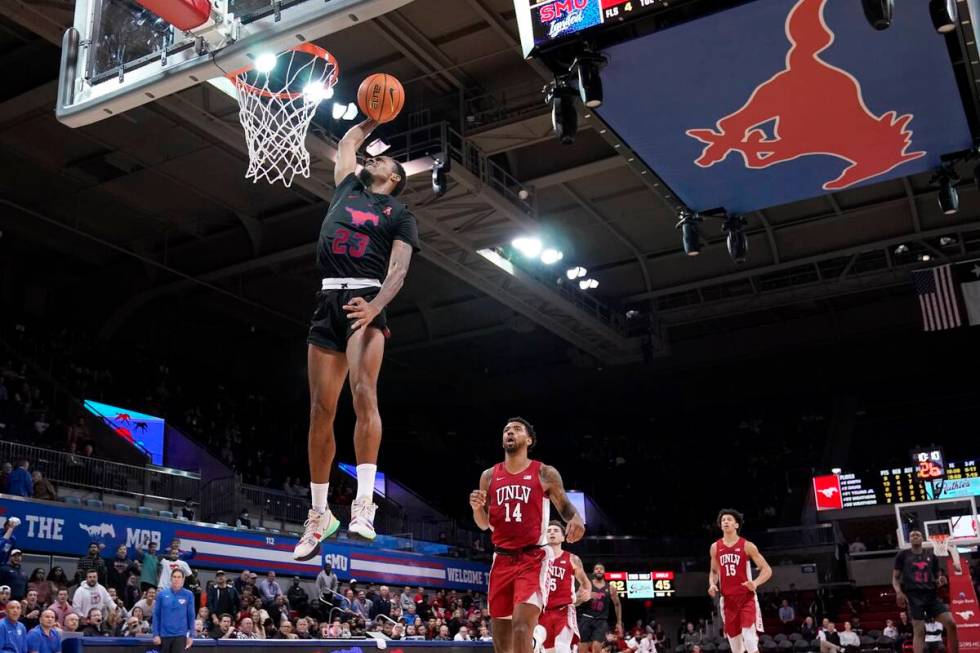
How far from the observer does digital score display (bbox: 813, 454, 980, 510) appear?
2814cm

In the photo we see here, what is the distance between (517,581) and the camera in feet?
23.7

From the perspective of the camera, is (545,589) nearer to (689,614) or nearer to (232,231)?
(232,231)

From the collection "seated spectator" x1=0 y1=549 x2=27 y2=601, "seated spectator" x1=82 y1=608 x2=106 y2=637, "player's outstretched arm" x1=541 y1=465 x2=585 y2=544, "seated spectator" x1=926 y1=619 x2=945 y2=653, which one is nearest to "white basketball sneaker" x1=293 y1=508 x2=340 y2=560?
"player's outstretched arm" x1=541 y1=465 x2=585 y2=544

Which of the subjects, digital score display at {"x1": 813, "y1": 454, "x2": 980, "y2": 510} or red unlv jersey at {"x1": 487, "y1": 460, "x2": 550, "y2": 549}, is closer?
red unlv jersey at {"x1": 487, "y1": 460, "x2": 550, "y2": 549}

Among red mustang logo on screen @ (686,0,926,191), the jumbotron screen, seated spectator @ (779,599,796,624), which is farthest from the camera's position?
seated spectator @ (779,599,796,624)

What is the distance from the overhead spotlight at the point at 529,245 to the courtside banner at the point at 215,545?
822 cm

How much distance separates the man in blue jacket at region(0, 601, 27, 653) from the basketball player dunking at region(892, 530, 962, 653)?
34.1 ft

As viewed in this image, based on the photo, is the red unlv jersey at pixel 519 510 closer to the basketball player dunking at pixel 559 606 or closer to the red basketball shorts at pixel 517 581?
the red basketball shorts at pixel 517 581

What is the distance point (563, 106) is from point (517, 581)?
205 inches

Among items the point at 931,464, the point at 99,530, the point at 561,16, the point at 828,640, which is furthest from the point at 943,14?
the point at 931,464

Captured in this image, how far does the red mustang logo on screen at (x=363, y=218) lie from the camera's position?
5.38 metres

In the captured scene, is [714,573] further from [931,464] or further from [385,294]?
[931,464]

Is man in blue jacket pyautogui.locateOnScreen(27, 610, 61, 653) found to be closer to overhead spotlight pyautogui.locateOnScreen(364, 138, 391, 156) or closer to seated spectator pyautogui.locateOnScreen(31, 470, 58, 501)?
seated spectator pyautogui.locateOnScreen(31, 470, 58, 501)

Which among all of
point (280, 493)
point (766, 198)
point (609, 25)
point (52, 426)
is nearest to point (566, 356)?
point (280, 493)
